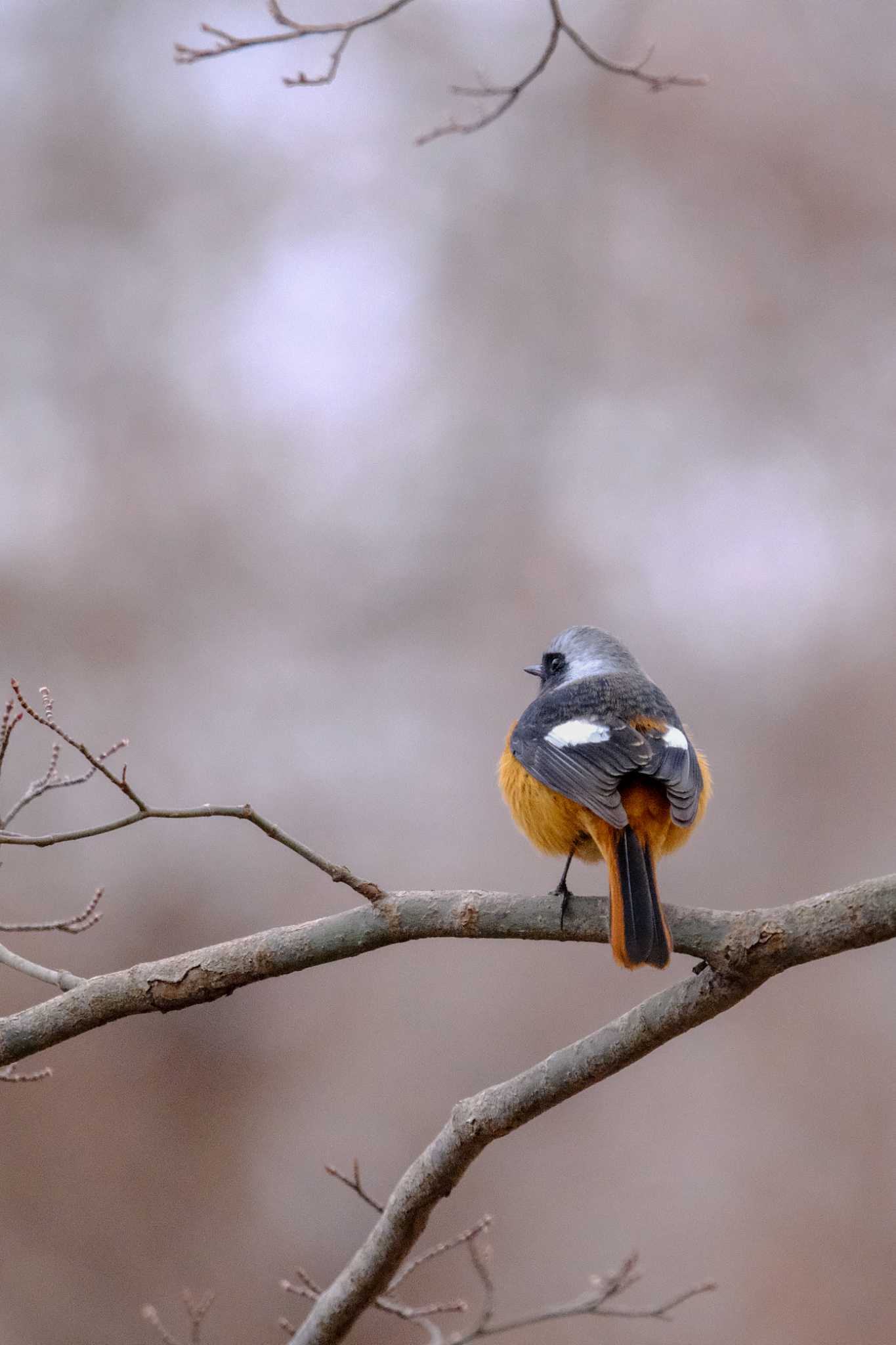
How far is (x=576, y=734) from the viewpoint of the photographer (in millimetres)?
3232

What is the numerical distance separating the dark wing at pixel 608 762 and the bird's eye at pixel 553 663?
2.53ft

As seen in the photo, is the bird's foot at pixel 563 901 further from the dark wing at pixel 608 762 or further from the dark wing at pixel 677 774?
the dark wing at pixel 677 774

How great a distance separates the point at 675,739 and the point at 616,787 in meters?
0.38

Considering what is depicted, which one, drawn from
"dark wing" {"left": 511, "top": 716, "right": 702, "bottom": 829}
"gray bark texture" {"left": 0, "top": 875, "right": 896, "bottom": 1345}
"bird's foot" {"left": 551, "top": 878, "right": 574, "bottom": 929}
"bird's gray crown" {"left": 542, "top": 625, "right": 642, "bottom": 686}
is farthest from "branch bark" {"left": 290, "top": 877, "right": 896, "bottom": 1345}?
"bird's gray crown" {"left": 542, "top": 625, "right": 642, "bottom": 686}

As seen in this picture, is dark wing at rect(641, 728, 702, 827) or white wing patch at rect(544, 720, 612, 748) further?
white wing patch at rect(544, 720, 612, 748)

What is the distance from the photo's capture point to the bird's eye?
13.5ft

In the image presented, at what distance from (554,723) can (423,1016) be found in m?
3.77

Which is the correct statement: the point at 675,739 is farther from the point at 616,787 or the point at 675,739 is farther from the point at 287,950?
the point at 287,950

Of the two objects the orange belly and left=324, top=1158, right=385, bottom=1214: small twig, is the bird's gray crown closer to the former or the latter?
the orange belly

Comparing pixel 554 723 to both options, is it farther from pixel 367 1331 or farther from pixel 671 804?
pixel 367 1331

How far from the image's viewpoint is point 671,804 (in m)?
2.91

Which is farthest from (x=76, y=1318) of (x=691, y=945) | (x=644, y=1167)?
(x=691, y=945)

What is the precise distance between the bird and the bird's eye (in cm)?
36

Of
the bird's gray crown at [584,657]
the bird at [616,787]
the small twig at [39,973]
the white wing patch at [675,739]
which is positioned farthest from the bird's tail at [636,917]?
the bird's gray crown at [584,657]
